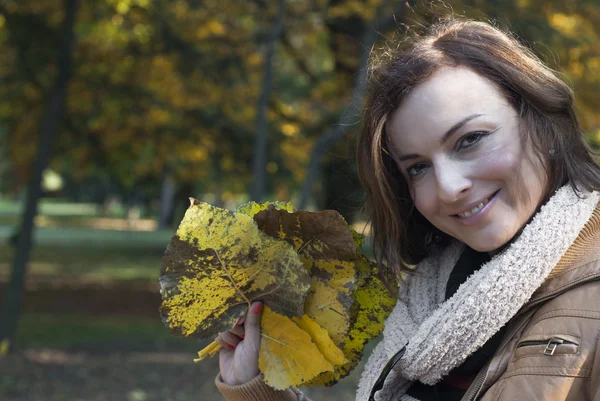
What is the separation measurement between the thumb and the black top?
0.39 metres

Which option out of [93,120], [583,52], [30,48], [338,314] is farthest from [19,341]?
[338,314]

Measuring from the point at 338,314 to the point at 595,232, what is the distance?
59 cm

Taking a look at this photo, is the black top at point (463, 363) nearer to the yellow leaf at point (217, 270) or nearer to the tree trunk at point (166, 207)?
the yellow leaf at point (217, 270)

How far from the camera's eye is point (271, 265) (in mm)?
1736

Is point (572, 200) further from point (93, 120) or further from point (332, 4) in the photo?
point (93, 120)

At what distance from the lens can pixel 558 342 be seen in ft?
4.61

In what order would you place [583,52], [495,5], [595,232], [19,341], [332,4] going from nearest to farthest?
1. [595,232]
2. [495,5]
3. [583,52]
4. [332,4]
5. [19,341]

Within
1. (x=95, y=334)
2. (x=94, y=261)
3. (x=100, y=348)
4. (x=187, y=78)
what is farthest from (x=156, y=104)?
(x=94, y=261)

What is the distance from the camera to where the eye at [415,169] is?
68.4 inches

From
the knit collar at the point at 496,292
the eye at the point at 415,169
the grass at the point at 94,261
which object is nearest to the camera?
the knit collar at the point at 496,292

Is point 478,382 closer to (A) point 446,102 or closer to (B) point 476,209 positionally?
(B) point 476,209

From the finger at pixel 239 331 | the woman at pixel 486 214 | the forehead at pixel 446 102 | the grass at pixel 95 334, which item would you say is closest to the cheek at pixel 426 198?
the woman at pixel 486 214

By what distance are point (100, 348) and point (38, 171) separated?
2432mm

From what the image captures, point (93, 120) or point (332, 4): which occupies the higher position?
point (332, 4)
